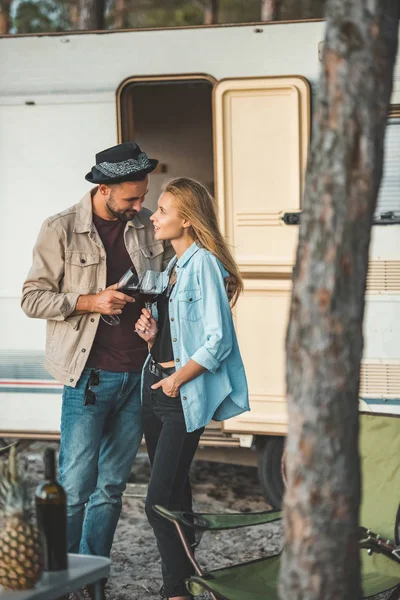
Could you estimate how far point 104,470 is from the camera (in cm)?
387

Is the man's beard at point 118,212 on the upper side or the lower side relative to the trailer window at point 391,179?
lower

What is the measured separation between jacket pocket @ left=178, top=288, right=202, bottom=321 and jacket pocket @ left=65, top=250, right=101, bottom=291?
1.53ft

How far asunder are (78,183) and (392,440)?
7.74ft

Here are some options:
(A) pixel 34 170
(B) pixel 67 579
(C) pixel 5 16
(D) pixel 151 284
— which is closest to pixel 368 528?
(D) pixel 151 284

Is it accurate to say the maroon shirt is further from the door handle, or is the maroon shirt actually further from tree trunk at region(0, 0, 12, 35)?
tree trunk at region(0, 0, 12, 35)

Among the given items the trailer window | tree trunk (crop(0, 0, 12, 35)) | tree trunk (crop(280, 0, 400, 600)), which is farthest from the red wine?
tree trunk (crop(0, 0, 12, 35))

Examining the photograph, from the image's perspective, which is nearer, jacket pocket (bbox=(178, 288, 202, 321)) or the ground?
jacket pocket (bbox=(178, 288, 202, 321))

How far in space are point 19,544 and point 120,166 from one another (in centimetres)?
166

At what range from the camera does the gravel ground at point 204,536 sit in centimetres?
446

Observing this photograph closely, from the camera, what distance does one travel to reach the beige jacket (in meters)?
3.71

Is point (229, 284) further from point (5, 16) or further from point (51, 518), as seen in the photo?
point (5, 16)

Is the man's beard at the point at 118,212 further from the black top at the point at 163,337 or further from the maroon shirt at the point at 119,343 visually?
the black top at the point at 163,337

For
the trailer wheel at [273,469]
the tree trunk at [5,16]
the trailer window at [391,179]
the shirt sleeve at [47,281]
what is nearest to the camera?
the shirt sleeve at [47,281]

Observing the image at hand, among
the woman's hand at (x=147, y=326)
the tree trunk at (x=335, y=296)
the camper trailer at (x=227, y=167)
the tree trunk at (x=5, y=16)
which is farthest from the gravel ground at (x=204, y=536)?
the tree trunk at (x=5, y=16)
